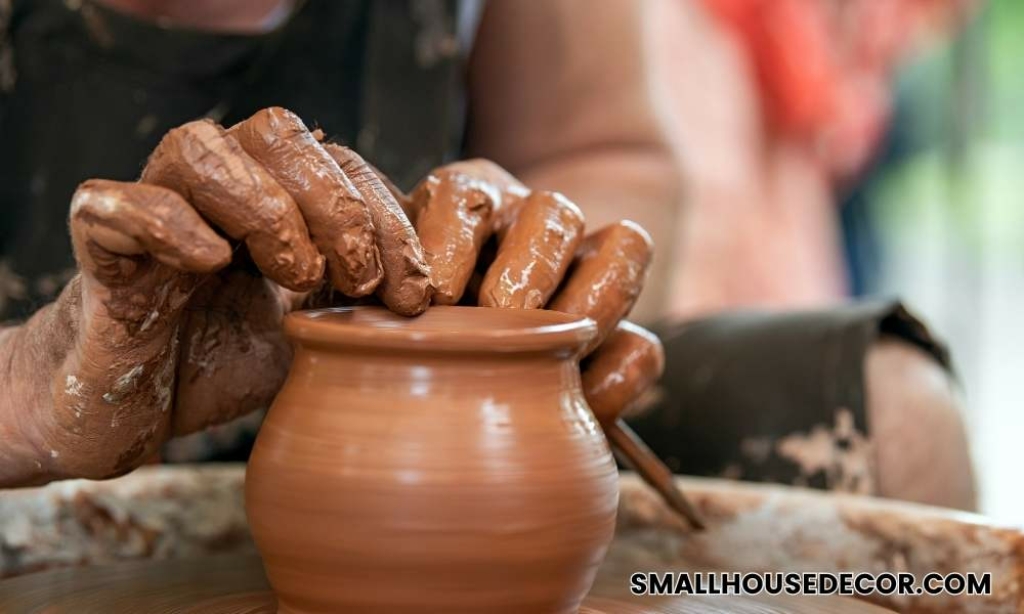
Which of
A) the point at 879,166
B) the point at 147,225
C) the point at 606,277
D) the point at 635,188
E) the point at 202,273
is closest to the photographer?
the point at 147,225

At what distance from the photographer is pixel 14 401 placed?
1.01 m

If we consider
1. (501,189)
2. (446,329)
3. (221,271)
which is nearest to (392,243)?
(446,329)

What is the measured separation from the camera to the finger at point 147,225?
789mm

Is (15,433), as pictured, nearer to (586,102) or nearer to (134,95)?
(134,95)

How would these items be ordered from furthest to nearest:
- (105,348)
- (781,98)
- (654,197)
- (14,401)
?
(781,98) < (654,197) < (14,401) < (105,348)

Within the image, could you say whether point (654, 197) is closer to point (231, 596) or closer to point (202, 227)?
point (231, 596)

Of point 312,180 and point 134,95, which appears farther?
point 134,95

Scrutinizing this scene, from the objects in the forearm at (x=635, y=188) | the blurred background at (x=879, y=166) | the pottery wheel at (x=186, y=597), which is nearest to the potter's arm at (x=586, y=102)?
the forearm at (x=635, y=188)

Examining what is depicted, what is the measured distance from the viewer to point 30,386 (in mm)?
1006

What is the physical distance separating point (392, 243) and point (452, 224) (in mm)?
162

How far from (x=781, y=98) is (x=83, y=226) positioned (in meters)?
3.83

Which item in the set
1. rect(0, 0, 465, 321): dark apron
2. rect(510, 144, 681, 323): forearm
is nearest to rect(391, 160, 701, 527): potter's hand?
rect(0, 0, 465, 321): dark apron

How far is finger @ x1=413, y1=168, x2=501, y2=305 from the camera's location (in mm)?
1047

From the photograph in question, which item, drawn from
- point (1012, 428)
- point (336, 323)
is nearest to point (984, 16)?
point (1012, 428)
